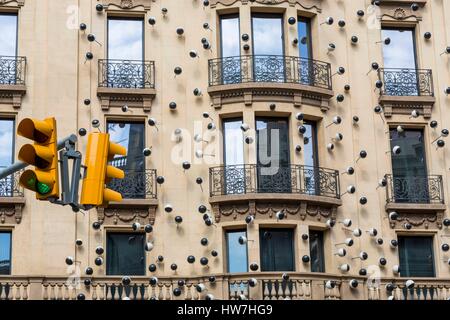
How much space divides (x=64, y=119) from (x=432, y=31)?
36.8ft

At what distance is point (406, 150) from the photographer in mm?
28547

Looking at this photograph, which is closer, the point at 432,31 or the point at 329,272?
the point at 329,272

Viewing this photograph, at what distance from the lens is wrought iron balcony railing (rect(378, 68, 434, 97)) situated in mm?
28750

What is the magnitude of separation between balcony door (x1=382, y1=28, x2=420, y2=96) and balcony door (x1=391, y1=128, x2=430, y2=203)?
1.22m

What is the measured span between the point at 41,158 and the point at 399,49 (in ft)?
64.3

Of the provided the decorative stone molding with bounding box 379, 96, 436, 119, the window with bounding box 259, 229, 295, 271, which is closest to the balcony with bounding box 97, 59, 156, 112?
the window with bounding box 259, 229, 295, 271

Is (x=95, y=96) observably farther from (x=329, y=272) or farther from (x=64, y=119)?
(x=329, y=272)

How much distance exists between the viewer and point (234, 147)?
27625 millimetres

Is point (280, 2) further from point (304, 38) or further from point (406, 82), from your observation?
point (406, 82)

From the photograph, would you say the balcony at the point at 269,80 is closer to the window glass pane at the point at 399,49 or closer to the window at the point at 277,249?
the window glass pane at the point at 399,49

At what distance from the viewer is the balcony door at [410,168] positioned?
91.4 feet

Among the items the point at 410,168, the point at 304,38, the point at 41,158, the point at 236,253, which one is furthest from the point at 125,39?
the point at 41,158

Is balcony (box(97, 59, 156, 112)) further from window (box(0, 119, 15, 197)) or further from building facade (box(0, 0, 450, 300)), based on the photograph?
window (box(0, 119, 15, 197))
